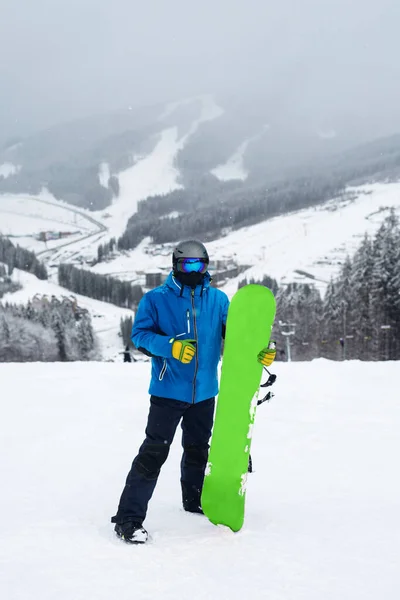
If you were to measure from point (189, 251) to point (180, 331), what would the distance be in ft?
1.82

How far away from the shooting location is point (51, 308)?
3189 inches

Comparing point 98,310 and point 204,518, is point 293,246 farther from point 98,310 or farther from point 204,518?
point 204,518

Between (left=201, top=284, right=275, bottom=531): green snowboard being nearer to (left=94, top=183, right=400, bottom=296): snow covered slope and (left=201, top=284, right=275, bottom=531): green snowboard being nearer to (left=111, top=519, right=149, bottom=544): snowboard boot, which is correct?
(left=111, top=519, right=149, bottom=544): snowboard boot

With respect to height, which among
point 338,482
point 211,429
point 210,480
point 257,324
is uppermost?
point 257,324

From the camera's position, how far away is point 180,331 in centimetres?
345

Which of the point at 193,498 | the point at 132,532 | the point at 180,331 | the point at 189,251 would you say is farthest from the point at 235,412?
the point at 189,251

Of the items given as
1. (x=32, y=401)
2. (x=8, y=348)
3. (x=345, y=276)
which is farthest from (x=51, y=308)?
(x=32, y=401)

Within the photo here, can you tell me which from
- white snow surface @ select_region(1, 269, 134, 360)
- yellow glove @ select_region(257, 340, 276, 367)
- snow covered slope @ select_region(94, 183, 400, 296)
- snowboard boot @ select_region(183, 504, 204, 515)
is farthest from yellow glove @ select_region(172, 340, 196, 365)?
snow covered slope @ select_region(94, 183, 400, 296)

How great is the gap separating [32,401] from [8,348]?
60.8 metres

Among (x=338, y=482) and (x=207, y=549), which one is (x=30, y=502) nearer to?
(x=207, y=549)

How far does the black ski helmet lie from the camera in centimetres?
347

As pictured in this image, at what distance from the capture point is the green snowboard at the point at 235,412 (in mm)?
3438

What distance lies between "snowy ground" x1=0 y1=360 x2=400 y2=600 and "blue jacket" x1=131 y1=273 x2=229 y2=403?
965mm

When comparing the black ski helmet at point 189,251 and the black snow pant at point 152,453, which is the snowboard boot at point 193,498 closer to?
the black snow pant at point 152,453
